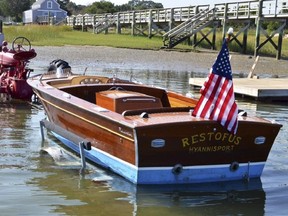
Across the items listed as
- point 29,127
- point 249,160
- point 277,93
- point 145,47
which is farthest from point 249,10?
point 249,160

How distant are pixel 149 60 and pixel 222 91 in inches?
902

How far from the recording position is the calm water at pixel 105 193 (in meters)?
6.45

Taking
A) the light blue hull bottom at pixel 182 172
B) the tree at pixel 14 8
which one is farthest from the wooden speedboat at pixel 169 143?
the tree at pixel 14 8

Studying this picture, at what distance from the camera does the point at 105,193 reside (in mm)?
6914

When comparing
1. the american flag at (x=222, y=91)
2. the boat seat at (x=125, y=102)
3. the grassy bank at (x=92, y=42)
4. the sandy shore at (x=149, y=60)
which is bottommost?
the sandy shore at (x=149, y=60)

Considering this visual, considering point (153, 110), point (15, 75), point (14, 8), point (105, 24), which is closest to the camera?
point (153, 110)

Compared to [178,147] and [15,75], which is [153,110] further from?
[15,75]

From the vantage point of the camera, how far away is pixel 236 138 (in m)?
6.98

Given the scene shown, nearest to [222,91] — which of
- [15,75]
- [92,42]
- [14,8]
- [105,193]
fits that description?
[105,193]

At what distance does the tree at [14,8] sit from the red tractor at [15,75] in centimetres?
9954

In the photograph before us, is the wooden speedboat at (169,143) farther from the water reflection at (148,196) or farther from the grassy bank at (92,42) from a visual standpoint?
the grassy bank at (92,42)

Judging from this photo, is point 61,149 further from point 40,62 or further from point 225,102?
point 40,62

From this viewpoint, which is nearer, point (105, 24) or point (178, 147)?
point (178, 147)

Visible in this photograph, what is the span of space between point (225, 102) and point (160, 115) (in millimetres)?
870
